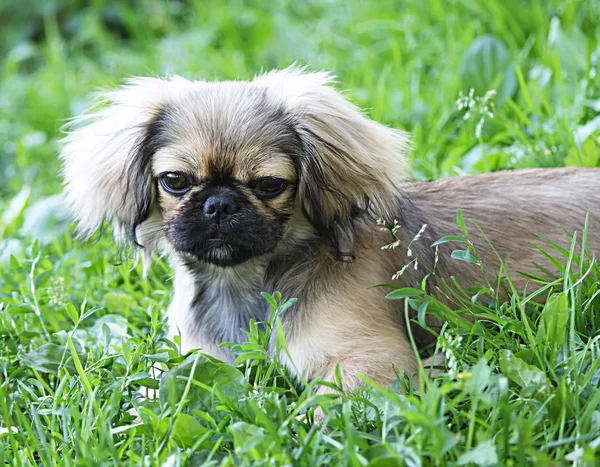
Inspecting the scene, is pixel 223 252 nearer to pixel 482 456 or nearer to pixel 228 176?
pixel 228 176

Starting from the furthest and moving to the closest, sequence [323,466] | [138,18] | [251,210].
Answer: [138,18]
[251,210]
[323,466]

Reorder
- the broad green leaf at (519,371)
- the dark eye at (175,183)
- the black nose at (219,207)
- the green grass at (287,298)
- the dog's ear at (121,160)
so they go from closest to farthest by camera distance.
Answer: the green grass at (287,298)
the broad green leaf at (519,371)
the black nose at (219,207)
the dark eye at (175,183)
the dog's ear at (121,160)

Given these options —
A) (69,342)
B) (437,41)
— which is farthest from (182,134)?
(437,41)

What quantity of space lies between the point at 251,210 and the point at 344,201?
30 centimetres

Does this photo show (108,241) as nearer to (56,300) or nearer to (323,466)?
(56,300)

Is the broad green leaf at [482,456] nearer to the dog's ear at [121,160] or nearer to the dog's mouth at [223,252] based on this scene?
the dog's mouth at [223,252]

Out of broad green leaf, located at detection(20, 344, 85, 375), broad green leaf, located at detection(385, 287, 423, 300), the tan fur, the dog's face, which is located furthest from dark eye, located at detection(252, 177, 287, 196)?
broad green leaf, located at detection(20, 344, 85, 375)

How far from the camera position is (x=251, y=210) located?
2.23 meters

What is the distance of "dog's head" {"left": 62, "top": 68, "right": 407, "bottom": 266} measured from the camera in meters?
2.25

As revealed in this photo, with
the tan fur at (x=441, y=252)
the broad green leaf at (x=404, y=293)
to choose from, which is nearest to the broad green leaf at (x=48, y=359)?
the tan fur at (x=441, y=252)

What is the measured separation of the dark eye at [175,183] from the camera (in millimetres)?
2311

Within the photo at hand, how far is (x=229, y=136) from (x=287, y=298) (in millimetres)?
525

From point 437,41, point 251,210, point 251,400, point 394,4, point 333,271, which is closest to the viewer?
point 251,400

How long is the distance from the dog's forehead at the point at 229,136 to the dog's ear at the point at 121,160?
7 centimetres
